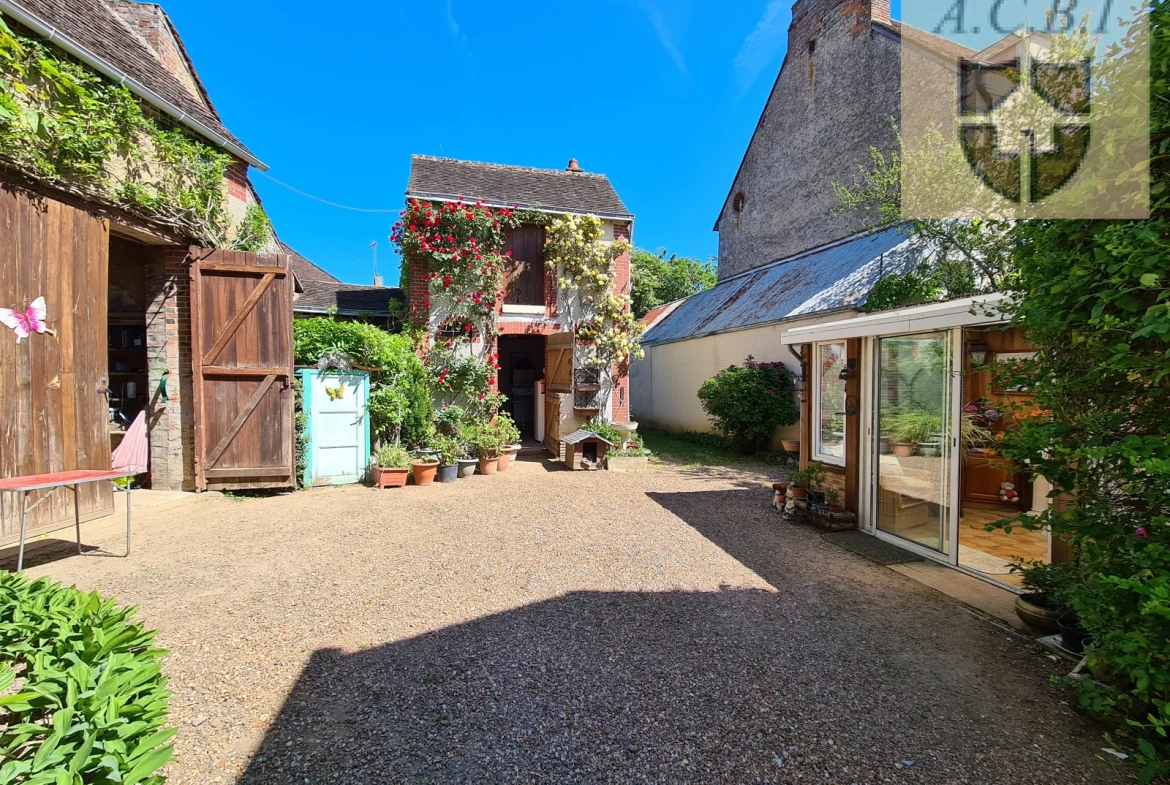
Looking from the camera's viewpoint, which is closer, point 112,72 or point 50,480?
point 50,480

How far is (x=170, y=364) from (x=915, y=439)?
877 centimetres

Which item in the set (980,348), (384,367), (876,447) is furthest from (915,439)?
(384,367)

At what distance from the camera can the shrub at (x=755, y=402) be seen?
398 inches

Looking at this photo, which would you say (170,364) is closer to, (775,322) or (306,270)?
(306,270)

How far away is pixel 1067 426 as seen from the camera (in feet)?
8.21

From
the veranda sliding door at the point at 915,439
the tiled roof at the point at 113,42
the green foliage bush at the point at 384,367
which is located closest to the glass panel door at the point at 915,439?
the veranda sliding door at the point at 915,439

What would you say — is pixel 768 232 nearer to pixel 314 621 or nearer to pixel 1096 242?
pixel 1096 242

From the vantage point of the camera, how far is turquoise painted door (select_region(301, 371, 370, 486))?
726cm

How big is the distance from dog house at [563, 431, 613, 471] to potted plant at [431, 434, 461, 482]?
6.72 feet

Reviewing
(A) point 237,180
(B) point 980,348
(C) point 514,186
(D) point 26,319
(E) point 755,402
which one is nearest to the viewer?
(D) point 26,319

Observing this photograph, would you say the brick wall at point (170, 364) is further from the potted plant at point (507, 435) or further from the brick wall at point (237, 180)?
the potted plant at point (507, 435)

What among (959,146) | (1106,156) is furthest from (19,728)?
(959,146)

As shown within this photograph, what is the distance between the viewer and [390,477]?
24.5ft

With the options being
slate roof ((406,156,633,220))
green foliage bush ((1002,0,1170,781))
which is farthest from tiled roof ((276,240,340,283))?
green foliage bush ((1002,0,1170,781))
